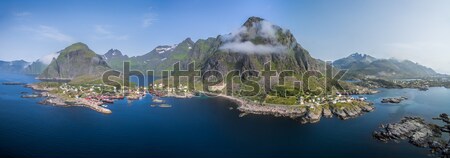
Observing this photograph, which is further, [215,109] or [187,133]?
[215,109]

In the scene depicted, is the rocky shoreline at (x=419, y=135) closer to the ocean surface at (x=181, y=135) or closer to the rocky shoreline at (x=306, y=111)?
the ocean surface at (x=181, y=135)

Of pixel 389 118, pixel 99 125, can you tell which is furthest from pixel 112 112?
pixel 389 118

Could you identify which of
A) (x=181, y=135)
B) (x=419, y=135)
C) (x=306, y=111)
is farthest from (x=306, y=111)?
(x=181, y=135)

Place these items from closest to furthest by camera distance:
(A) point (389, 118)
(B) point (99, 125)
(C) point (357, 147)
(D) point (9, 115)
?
(C) point (357, 147) < (B) point (99, 125) < (D) point (9, 115) < (A) point (389, 118)

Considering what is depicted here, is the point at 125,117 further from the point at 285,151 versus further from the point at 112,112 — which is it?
the point at 285,151

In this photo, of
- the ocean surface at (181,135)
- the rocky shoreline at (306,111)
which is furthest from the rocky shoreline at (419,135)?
the rocky shoreline at (306,111)
